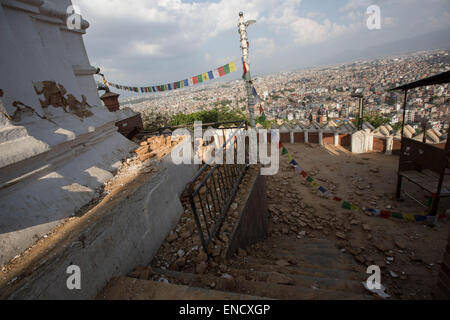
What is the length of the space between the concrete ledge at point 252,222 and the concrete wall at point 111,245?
0.99 metres

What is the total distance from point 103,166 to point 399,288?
16.4 ft

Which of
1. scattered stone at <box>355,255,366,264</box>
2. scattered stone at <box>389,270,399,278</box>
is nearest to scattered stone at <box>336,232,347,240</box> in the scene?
scattered stone at <box>355,255,366,264</box>

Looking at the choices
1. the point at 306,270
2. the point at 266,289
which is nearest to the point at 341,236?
the point at 306,270

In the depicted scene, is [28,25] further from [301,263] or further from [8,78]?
[301,263]

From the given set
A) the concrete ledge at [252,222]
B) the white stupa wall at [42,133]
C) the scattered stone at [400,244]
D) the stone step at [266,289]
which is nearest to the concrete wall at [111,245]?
the stone step at [266,289]

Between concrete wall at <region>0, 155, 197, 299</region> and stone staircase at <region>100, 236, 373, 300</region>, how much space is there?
40 centimetres

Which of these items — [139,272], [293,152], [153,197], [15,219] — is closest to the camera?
[15,219]

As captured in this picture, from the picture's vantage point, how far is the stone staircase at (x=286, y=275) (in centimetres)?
183

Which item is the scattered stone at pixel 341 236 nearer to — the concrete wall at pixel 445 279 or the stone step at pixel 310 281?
the stone step at pixel 310 281

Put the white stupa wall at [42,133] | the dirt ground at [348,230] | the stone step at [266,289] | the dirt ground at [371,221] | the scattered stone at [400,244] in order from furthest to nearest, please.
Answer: the scattered stone at [400,244] < the dirt ground at [371,221] < the dirt ground at [348,230] < the white stupa wall at [42,133] < the stone step at [266,289]

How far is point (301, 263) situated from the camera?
3414 millimetres

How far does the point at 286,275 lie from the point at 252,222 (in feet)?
5.38

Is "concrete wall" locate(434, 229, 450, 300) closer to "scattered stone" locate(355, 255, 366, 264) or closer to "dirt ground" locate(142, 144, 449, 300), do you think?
"dirt ground" locate(142, 144, 449, 300)
